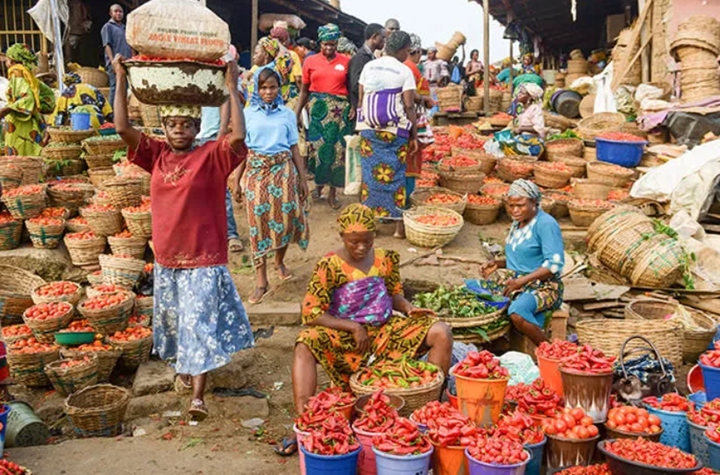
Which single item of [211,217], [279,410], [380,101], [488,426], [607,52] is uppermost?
[607,52]

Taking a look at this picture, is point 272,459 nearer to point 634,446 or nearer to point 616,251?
point 634,446

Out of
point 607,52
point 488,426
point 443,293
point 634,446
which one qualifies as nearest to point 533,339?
point 443,293

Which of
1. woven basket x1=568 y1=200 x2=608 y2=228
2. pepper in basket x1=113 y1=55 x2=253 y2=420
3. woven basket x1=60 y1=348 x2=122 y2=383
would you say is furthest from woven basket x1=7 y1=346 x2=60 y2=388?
woven basket x1=568 y1=200 x2=608 y2=228

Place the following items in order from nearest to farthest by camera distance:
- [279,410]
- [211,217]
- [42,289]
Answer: [211,217]
[279,410]
[42,289]

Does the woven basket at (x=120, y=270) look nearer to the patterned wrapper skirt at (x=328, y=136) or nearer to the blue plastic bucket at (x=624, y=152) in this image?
the patterned wrapper skirt at (x=328, y=136)

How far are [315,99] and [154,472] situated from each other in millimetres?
5191

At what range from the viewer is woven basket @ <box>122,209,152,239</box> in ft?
23.1

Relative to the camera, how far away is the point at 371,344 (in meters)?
4.30

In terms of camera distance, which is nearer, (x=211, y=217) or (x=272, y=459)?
(x=272, y=459)

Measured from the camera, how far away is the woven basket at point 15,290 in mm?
6387

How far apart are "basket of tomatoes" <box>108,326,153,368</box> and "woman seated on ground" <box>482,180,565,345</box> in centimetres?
274

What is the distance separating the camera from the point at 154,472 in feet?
12.1

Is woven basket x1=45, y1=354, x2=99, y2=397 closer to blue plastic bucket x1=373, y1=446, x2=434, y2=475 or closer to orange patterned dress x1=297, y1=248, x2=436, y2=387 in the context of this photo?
orange patterned dress x1=297, y1=248, x2=436, y2=387

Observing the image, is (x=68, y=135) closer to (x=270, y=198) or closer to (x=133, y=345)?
(x=270, y=198)
